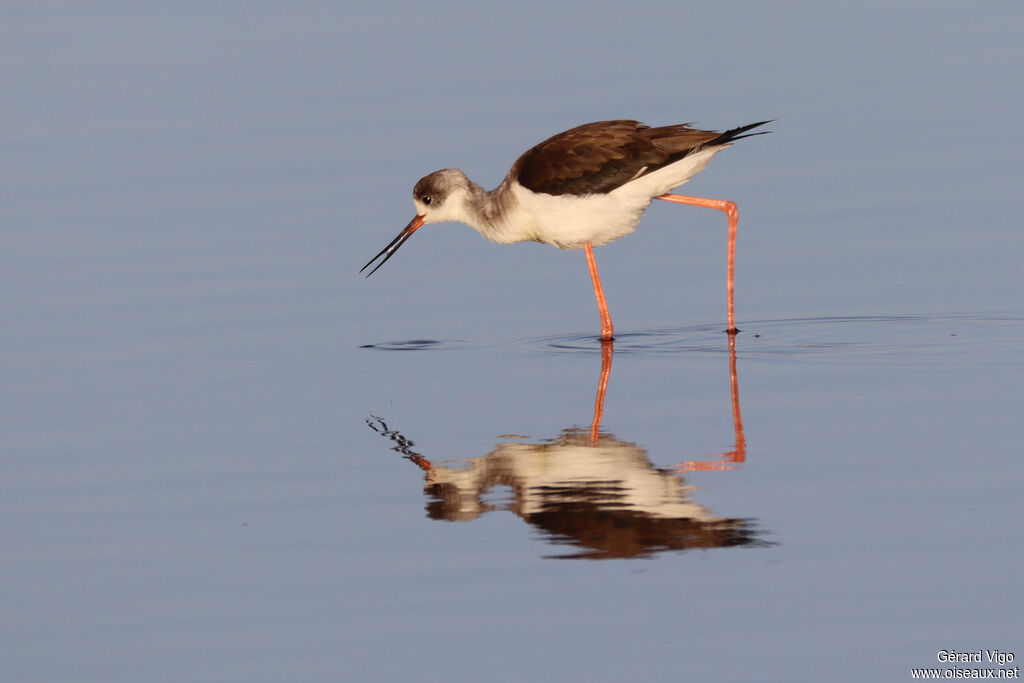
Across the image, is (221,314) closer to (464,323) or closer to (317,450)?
(464,323)

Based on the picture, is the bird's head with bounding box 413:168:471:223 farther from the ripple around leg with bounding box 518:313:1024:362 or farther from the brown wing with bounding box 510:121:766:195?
the ripple around leg with bounding box 518:313:1024:362

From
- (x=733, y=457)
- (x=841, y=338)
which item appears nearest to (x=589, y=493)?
(x=733, y=457)

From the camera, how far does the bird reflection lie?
6359 mm

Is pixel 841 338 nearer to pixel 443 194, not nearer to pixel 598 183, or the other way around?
pixel 598 183

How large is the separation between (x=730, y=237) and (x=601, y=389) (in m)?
2.15

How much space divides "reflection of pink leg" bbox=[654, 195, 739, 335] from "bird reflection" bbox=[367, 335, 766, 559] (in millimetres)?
1787

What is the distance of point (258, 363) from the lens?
9.42 meters

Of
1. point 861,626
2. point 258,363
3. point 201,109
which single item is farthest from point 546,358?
point 201,109

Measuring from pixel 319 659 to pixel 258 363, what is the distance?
4.10m

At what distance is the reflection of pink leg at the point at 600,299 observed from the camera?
998 centimetres

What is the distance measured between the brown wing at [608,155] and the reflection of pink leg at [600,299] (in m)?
0.52

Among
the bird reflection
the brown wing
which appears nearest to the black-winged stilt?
the brown wing

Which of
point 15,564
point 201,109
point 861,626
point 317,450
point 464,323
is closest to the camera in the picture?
point 861,626

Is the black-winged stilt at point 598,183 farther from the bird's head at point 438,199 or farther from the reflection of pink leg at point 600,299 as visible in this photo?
the bird's head at point 438,199
